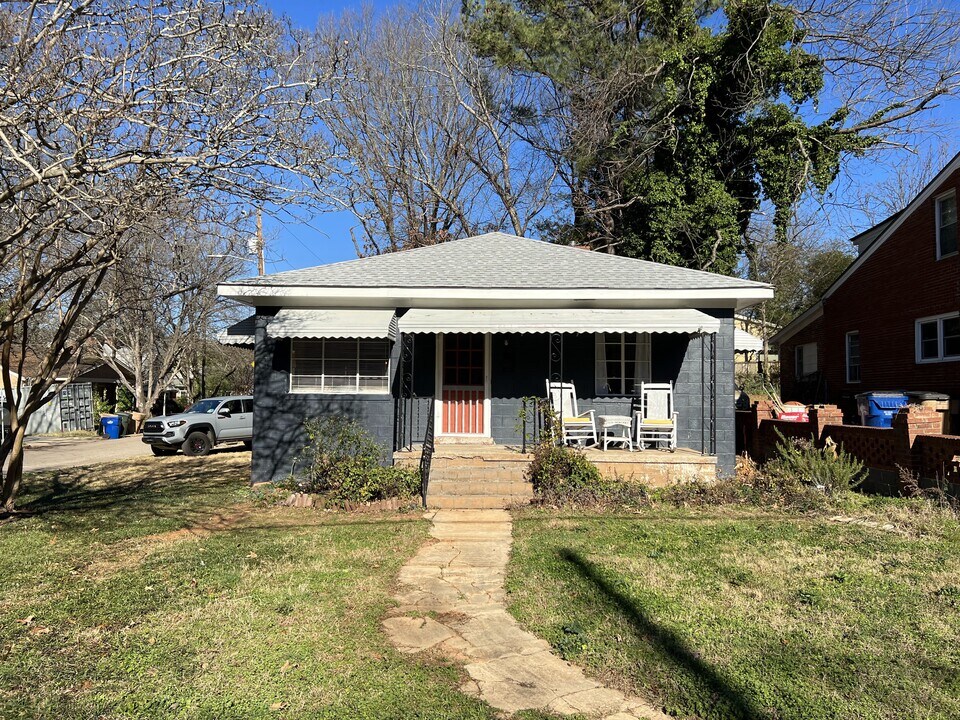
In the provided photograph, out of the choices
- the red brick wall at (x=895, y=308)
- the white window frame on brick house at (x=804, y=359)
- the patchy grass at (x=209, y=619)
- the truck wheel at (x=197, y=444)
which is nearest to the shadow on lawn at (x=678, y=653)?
the patchy grass at (x=209, y=619)

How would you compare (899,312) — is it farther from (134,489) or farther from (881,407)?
(134,489)

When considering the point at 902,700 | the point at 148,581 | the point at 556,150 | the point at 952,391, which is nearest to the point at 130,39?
the point at 148,581

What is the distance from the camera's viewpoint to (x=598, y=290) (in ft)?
35.2

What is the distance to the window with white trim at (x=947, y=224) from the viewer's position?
44.5 feet

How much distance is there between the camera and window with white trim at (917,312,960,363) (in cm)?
1383

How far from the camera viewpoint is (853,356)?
56.8 ft

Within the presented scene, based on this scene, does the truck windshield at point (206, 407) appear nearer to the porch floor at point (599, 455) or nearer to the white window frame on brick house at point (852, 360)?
the porch floor at point (599, 455)

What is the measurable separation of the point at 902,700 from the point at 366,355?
352 inches

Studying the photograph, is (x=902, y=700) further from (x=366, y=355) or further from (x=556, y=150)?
(x=556, y=150)

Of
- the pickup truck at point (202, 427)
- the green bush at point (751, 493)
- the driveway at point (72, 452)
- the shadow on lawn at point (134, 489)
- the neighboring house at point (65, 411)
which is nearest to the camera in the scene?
the green bush at point (751, 493)

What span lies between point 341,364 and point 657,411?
17.4 feet

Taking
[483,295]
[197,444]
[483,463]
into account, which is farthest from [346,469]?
[197,444]

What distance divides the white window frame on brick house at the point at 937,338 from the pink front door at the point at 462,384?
9.90 m

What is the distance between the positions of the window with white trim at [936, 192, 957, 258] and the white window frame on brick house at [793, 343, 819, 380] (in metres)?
5.90
